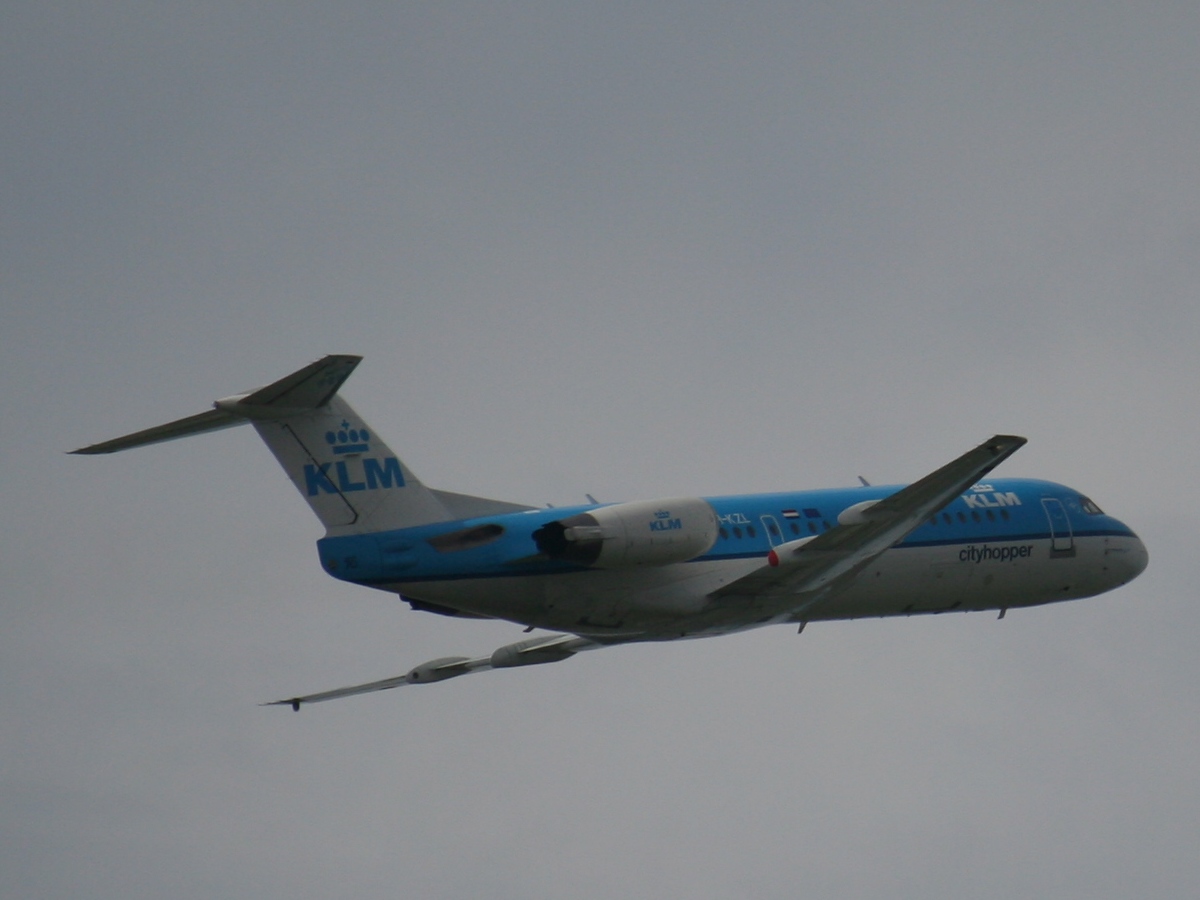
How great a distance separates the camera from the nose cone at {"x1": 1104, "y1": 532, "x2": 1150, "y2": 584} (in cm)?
3912

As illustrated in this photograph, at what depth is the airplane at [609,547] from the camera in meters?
29.4

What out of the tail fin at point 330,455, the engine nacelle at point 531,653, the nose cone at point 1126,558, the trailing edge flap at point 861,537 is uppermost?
the tail fin at point 330,455

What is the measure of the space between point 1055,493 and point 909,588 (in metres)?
5.01

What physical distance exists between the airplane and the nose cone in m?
2.92

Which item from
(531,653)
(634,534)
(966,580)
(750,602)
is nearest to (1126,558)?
(966,580)

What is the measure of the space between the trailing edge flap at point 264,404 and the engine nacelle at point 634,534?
4.43 metres

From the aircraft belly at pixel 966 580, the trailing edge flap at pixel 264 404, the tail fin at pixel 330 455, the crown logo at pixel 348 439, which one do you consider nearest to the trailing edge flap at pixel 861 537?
the aircraft belly at pixel 966 580

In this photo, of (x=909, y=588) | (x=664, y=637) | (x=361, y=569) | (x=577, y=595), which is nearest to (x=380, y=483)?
(x=361, y=569)

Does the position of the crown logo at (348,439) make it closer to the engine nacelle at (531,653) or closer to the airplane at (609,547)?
the airplane at (609,547)

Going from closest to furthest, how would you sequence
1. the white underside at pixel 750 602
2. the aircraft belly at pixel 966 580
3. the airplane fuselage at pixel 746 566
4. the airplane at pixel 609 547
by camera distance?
the airplane at pixel 609 547 < the airplane fuselage at pixel 746 566 < the white underside at pixel 750 602 < the aircraft belly at pixel 966 580

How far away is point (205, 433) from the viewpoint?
28.8 metres

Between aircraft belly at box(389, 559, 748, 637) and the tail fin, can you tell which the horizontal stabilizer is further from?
aircraft belly at box(389, 559, 748, 637)

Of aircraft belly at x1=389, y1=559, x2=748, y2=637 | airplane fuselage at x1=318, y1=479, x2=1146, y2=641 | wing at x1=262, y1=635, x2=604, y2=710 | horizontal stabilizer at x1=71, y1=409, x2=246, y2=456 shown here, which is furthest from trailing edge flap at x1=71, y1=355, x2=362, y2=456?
wing at x1=262, y1=635, x2=604, y2=710

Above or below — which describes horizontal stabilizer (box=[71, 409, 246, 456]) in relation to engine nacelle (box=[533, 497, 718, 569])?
above
